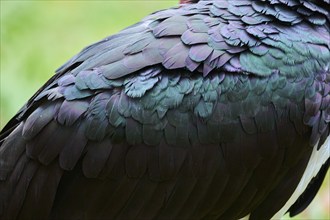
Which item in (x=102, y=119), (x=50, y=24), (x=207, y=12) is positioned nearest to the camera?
(x=102, y=119)

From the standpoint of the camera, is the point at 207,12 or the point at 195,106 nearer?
the point at 195,106

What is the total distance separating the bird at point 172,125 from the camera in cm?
441

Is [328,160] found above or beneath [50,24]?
above

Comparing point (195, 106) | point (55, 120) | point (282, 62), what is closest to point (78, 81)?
point (55, 120)

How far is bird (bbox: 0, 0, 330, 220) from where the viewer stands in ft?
14.5

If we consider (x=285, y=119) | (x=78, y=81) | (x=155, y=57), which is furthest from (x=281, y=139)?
(x=78, y=81)

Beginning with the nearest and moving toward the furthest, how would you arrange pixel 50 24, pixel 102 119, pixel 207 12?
pixel 102 119, pixel 207 12, pixel 50 24

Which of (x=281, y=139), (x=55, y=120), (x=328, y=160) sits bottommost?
(x=328, y=160)

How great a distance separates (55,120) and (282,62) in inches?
45.5

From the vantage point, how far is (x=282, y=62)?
4523 mm

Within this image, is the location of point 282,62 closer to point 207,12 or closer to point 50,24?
point 207,12

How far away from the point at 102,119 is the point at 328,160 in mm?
1396

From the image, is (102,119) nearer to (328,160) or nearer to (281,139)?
(281,139)

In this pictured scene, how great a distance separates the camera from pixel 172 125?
4.41 m
